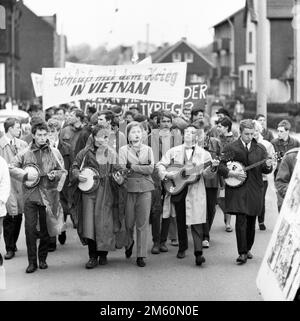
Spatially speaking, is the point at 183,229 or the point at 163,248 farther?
the point at 163,248

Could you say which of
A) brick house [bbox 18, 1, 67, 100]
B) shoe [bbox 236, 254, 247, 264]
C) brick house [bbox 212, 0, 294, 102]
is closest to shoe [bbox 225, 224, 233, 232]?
shoe [bbox 236, 254, 247, 264]

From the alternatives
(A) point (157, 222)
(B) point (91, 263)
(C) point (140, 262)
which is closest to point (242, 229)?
(C) point (140, 262)

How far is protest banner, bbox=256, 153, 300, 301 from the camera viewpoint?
19.6 ft

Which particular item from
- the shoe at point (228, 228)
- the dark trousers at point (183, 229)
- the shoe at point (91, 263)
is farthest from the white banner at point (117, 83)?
the shoe at point (91, 263)

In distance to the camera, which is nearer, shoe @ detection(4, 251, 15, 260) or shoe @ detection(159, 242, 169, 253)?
shoe @ detection(4, 251, 15, 260)

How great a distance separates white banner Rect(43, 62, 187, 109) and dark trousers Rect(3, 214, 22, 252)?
15.5 ft

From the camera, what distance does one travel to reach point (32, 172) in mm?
9312

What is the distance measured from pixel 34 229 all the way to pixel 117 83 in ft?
20.1

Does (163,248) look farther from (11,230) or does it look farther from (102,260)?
(11,230)

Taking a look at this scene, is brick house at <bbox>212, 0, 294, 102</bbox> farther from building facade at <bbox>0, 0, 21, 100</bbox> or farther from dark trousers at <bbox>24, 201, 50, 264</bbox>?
dark trousers at <bbox>24, 201, 50, 264</bbox>

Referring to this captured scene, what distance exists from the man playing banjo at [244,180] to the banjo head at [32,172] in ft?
6.99

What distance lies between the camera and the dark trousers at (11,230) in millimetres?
10406

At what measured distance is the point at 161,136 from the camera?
37.3 feet
